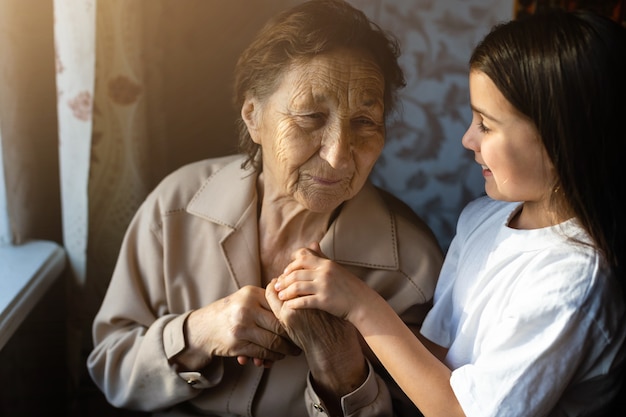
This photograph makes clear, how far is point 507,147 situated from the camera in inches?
46.0

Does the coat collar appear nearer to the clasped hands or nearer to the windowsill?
the clasped hands

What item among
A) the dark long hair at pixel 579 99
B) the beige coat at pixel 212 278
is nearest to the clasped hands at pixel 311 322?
the beige coat at pixel 212 278

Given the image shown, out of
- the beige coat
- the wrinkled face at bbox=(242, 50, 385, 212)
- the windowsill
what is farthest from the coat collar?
the windowsill

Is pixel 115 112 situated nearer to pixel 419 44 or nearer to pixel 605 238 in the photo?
pixel 419 44

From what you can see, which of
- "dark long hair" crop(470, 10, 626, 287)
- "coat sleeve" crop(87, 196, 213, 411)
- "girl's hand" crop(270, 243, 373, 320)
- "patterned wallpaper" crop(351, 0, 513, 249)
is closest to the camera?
"dark long hair" crop(470, 10, 626, 287)

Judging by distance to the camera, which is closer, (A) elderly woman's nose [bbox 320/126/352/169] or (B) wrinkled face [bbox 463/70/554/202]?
(B) wrinkled face [bbox 463/70/554/202]

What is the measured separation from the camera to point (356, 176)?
1390 mm

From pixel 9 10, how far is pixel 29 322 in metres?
0.82

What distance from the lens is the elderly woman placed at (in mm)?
1349

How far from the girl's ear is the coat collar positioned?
0.48 feet

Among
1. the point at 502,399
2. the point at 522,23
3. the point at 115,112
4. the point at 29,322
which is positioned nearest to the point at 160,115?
the point at 115,112

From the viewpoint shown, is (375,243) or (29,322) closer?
(375,243)

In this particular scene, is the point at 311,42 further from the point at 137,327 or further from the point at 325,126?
the point at 137,327

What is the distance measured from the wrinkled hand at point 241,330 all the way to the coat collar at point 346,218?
0.19 m
